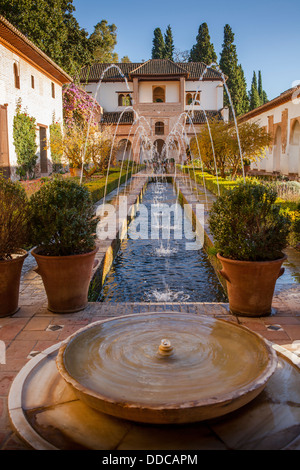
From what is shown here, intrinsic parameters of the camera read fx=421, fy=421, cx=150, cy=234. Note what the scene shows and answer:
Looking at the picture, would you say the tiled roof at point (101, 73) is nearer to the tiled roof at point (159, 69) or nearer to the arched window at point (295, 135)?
the tiled roof at point (159, 69)

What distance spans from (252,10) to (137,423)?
22.1ft

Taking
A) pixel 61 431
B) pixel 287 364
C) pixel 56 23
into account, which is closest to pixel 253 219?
pixel 287 364

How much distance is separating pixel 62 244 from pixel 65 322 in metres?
0.71

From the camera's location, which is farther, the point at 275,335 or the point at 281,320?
the point at 281,320

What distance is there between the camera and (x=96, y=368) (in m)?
2.18

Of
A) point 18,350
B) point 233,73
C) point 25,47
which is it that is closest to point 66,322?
point 18,350

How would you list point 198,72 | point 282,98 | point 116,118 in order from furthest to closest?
point 198,72 < point 116,118 < point 282,98

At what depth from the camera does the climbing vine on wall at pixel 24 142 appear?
14.2 m

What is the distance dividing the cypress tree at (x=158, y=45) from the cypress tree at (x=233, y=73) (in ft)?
28.8

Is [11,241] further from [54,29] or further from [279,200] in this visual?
[54,29]

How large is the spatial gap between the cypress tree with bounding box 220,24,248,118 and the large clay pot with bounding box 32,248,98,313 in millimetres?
37462

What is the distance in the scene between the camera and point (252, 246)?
3564mm

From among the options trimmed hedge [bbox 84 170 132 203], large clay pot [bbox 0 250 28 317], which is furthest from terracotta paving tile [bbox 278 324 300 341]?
trimmed hedge [bbox 84 170 132 203]

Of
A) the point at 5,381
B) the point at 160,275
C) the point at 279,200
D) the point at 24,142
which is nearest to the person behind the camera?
the point at 5,381
